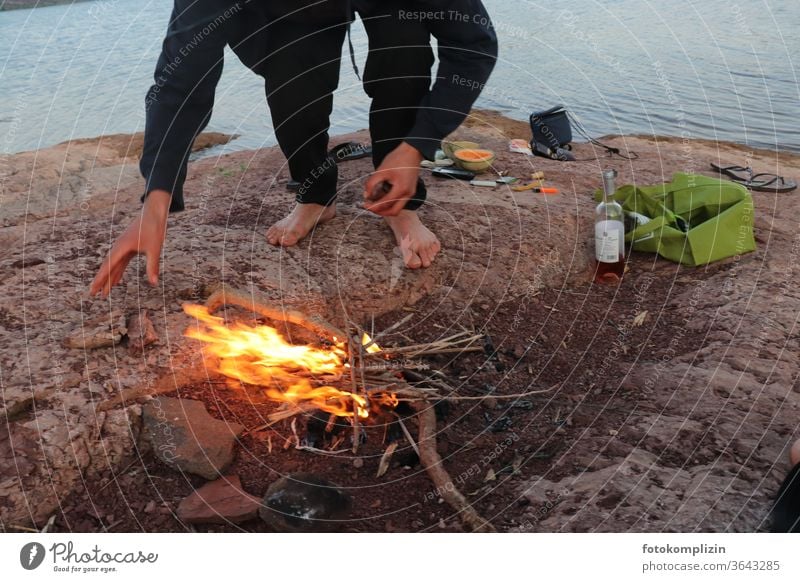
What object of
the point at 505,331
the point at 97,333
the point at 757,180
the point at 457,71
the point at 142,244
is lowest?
the point at 757,180

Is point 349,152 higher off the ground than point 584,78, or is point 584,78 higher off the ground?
point 349,152

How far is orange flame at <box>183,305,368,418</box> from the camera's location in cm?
213

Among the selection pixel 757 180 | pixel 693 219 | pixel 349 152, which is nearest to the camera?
pixel 693 219

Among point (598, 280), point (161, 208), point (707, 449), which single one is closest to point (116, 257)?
point (161, 208)

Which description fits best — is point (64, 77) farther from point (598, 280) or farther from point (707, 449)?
point (707, 449)

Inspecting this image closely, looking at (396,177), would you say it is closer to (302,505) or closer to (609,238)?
(302,505)

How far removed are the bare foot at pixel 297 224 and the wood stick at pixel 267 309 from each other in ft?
1.25

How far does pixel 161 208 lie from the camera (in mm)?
1924

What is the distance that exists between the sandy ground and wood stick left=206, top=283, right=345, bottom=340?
79 mm

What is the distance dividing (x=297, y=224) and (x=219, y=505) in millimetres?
1289

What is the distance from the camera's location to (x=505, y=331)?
2682mm

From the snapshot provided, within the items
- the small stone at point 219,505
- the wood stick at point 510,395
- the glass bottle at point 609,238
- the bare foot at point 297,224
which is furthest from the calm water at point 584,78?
the small stone at point 219,505

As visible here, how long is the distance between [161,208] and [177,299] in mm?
584

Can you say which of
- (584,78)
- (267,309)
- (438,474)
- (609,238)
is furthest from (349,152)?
(584,78)
